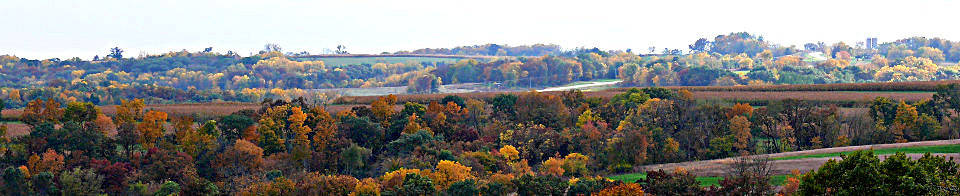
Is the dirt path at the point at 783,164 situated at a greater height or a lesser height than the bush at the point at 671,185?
lesser

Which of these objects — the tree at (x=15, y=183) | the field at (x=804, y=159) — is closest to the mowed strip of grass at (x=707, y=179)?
the field at (x=804, y=159)

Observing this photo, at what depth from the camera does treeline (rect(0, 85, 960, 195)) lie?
62.5 meters

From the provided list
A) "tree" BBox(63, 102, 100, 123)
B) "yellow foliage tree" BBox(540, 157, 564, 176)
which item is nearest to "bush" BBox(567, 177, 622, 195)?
"yellow foliage tree" BBox(540, 157, 564, 176)

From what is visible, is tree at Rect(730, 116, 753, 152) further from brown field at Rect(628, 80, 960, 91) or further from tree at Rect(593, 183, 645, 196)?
brown field at Rect(628, 80, 960, 91)

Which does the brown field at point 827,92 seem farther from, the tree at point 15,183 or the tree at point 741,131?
the tree at point 15,183

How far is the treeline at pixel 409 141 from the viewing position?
62469 millimetres

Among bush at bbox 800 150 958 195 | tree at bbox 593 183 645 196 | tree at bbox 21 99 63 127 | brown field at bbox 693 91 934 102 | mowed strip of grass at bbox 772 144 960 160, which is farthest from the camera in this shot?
brown field at bbox 693 91 934 102

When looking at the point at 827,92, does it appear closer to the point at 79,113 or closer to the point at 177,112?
the point at 177,112

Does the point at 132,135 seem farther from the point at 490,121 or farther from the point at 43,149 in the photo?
the point at 490,121

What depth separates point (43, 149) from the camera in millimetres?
69688

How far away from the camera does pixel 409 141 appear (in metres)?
73.1

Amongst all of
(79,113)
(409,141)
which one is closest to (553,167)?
(409,141)

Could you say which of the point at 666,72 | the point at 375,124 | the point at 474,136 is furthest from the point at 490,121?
the point at 666,72

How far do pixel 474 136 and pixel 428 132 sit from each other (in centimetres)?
513
